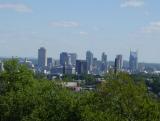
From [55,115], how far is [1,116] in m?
12.8

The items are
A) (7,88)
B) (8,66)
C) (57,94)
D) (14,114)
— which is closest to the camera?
(57,94)

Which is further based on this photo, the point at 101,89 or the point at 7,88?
the point at 7,88

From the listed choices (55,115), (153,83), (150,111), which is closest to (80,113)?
(55,115)

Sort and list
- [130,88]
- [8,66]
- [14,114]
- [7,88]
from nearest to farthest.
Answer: [130,88], [14,114], [7,88], [8,66]

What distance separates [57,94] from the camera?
48.6 metres

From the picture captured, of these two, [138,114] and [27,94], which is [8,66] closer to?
[27,94]

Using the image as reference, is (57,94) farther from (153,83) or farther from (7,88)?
(153,83)

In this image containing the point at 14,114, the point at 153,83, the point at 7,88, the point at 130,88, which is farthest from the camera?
the point at 153,83

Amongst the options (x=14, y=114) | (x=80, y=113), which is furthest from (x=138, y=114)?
(x=14, y=114)

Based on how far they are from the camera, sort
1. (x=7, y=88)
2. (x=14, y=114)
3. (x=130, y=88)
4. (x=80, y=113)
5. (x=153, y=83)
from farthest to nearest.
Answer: (x=153, y=83) < (x=7, y=88) < (x=14, y=114) < (x=130, y=88) < (x=80, y=113)

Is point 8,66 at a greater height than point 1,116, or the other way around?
point 8,66

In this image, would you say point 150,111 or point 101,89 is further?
point 101,89

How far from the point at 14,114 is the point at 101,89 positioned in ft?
28.6

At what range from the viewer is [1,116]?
54.6 m
